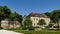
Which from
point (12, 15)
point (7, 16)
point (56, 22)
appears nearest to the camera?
point (56, 22)

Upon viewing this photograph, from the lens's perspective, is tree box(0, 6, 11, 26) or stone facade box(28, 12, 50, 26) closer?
tree box(0, 6, 11, 26)

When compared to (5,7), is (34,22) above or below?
below

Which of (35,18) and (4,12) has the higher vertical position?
(4,12)

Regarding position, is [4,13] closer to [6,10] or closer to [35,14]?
[6,10]

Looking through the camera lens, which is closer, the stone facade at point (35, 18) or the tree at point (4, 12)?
the tree at point (4, 12)

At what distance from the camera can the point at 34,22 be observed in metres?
100

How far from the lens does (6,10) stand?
8906 centimetres

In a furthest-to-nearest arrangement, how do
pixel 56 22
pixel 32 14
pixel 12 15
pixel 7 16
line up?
1. pixel 32 14
2. pixel 12 15
3. pixel 7 16
4. pixel 56 22

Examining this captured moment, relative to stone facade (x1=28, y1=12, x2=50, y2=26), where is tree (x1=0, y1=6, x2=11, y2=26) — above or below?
above

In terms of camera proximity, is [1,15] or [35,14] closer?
[1,15]

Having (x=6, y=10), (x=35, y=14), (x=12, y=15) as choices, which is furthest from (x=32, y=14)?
(x=6, y=10)

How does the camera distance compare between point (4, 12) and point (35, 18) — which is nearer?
point (4, 12)

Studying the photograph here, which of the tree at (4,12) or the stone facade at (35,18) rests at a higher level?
the tree at (4,12)

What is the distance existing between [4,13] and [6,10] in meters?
2.93
